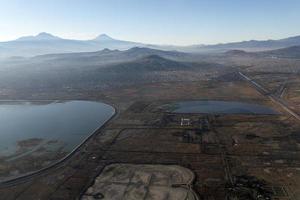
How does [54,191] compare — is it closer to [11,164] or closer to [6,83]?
[11,164]

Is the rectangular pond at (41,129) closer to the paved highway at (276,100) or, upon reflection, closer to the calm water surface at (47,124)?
the calm water surface at (47,124)

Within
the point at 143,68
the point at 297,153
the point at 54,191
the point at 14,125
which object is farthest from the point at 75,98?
the point at 143,68

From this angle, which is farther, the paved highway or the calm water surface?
the paved highway

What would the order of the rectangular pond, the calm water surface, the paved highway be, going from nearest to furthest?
the rectangular pond < the calm water surface < the paved highway

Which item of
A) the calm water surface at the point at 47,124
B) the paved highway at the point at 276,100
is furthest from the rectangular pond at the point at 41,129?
the paved highway at the point at 276,100

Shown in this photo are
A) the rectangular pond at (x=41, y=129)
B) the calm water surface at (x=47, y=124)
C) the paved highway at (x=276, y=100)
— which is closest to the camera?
the rectangular pond at (x=41, y=129)

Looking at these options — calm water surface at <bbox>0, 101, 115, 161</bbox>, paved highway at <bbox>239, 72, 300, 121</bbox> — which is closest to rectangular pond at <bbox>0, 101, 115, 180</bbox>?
calm water surface at <bbox>0, 101, 115, 161</bbox>

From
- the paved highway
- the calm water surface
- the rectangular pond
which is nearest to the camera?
the rectangular pond

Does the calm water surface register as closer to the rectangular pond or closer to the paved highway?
the rectangular pond

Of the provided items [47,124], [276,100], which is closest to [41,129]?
[47,124]

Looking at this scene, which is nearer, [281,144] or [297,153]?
[297,153]

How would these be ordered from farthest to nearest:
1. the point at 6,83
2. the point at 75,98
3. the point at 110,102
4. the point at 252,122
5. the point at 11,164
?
1. the point at 6,83
2. the point at 75,98
3. the point at 110,102
4. the point at 252,122
5. the point at 11,164
